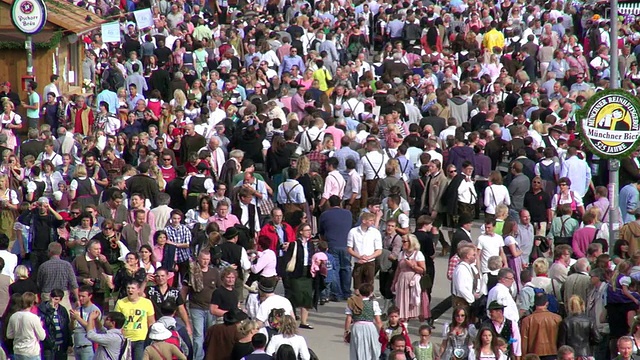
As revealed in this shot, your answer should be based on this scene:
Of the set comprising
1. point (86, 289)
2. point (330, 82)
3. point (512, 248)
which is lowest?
point (86, 289)

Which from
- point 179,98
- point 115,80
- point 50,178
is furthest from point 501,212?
point 115,80

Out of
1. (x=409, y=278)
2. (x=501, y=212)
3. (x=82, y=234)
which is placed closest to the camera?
(x=409, y=278)

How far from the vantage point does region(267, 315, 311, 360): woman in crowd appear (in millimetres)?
15781

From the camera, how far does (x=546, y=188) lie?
21891 mm

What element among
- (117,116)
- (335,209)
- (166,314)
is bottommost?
(166,314)

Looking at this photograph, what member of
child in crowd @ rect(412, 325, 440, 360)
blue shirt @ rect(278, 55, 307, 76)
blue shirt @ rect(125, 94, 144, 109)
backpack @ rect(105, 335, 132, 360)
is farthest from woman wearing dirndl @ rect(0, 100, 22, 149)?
child in crowd @ rect(412, 325, 440, 360)

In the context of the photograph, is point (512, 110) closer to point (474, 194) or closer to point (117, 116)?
point (474, 194)

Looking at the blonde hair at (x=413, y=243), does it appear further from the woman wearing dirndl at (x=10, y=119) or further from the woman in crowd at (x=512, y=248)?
the woman wearing dirndl at (x=10, y=119)

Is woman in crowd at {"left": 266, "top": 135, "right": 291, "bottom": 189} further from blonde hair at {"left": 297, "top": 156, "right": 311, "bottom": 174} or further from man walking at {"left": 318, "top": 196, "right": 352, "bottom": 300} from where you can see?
man walking at {"left": 318, "top": 196, "right": 352, "bottom": 300}

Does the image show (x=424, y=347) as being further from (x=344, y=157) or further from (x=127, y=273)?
(x=344, y=157)

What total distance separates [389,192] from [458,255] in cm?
390

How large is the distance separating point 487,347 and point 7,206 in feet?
29.4

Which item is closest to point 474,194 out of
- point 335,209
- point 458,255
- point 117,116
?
point 335,209

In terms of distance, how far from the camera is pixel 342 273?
20.2 metres
